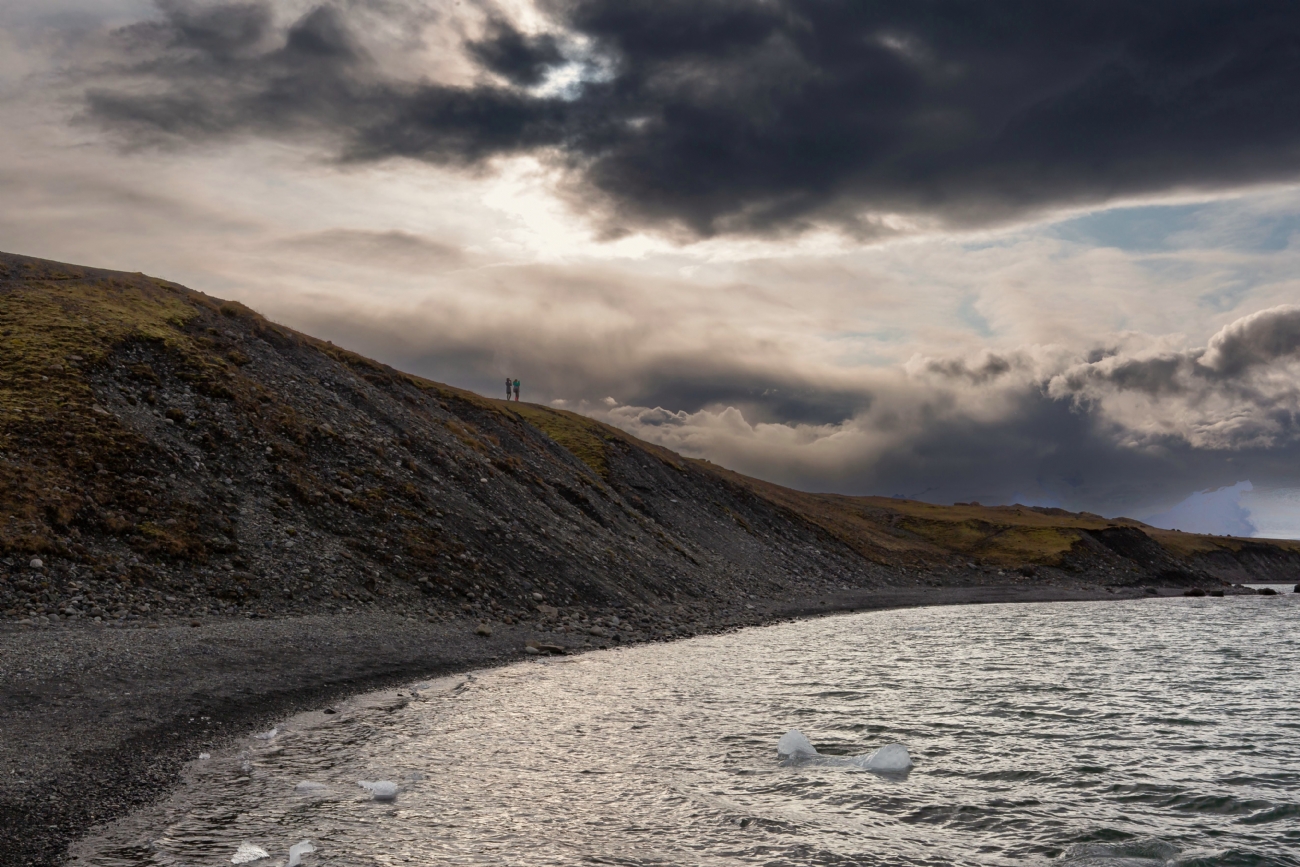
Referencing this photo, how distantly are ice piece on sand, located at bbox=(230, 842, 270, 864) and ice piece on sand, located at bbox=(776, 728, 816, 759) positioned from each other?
12498mm

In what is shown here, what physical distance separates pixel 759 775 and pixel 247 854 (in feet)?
36.2

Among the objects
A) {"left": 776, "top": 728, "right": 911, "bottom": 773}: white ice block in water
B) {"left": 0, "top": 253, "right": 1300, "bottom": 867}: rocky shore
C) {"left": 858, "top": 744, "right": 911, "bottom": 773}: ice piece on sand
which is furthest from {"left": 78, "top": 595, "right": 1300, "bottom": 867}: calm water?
{"left": 0, "top": 253, "right": 1300, "bottom": 867}: rocky shore

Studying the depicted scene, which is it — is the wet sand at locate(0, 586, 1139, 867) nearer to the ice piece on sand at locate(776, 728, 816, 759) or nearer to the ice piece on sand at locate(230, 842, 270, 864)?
the ice piece on sand at locate(230, 842, 270, 864)

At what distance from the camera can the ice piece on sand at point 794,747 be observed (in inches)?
821

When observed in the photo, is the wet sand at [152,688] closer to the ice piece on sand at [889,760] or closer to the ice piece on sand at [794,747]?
the ice piece on sand at [794,747]

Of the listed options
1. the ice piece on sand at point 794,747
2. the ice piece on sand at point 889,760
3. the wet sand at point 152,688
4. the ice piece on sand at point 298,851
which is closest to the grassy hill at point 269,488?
the wet sand at point 152,688

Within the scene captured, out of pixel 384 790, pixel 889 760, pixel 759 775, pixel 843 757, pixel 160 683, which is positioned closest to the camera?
pixel 384 790

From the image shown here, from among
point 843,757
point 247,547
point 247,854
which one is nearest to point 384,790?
point 247,854

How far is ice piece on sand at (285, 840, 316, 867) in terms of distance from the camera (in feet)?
A: 42.9

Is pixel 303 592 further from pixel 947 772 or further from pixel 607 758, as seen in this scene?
pixel 947 772

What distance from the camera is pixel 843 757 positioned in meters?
21.0

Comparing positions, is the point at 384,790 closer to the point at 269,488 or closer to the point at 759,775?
the point at 759,775

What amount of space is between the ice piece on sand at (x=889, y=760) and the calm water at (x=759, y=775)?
0.41m

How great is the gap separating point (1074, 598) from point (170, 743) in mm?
106503
